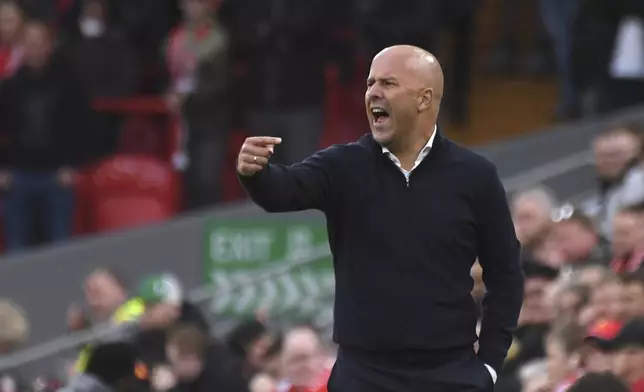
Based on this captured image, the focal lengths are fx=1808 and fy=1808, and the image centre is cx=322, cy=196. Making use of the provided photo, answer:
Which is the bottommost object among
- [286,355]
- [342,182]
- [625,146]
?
[286,355]

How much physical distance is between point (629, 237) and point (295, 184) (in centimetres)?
386

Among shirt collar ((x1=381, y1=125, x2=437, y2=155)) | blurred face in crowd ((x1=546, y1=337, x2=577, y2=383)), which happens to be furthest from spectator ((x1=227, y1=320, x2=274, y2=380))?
shirt collar ((x1=381, y1=125, x2=437, y2=155))

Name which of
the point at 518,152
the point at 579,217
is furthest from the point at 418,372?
the point at 518,152

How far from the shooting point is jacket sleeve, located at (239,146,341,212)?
480 centimetres

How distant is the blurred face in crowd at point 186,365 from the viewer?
29.3 ft

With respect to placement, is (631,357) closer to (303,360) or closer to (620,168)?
(303,360)

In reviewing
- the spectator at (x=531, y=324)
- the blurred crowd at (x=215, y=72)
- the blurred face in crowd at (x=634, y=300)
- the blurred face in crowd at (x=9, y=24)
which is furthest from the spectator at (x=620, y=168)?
the blurred face in crowd at (x=9, y=24)

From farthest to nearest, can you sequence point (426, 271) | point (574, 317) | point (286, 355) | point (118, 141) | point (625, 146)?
point (118, 141) → point (625, 146) → point (286, 355) → point (574, 317) → point (426, 271)

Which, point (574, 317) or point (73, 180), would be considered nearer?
point (574, 317)

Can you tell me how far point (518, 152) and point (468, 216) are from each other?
8083 mm

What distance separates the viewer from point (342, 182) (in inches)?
195

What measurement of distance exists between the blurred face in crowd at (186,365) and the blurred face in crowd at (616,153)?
9.26ft

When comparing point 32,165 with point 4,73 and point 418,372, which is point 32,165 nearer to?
point 4,73

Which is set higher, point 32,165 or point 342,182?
point 342,182
